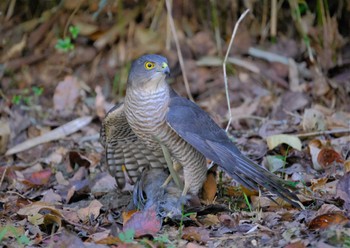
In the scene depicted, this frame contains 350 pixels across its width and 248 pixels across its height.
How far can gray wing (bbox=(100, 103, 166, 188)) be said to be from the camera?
5.33 meters

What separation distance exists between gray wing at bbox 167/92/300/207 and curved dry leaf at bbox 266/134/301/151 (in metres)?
0.84

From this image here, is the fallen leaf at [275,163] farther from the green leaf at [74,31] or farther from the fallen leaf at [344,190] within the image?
the green leaf at [74,31]

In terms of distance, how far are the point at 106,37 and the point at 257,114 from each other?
2.27 m

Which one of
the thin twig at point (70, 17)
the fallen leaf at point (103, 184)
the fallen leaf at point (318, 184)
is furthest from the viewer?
the thin twig at point (70, 17)

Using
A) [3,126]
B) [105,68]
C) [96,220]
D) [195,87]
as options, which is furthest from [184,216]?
[105,68]

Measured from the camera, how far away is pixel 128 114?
16.1ft

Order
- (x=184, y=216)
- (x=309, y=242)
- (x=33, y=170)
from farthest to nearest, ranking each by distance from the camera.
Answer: (x=33, y=170) → (x=184, y=216) → (x=309, y=242)

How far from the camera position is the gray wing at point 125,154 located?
533cm

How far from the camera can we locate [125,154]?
18.1 ft

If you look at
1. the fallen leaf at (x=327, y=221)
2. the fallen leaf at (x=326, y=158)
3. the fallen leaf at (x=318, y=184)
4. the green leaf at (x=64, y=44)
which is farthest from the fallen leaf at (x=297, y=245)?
the green leaf at (x=64, y=44)

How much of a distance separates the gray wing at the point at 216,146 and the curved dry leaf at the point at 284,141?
0.84m

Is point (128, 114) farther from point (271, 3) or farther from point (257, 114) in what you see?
point (271, 3)

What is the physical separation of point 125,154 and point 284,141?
1357 mm

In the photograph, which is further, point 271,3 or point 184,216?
point 271,3
